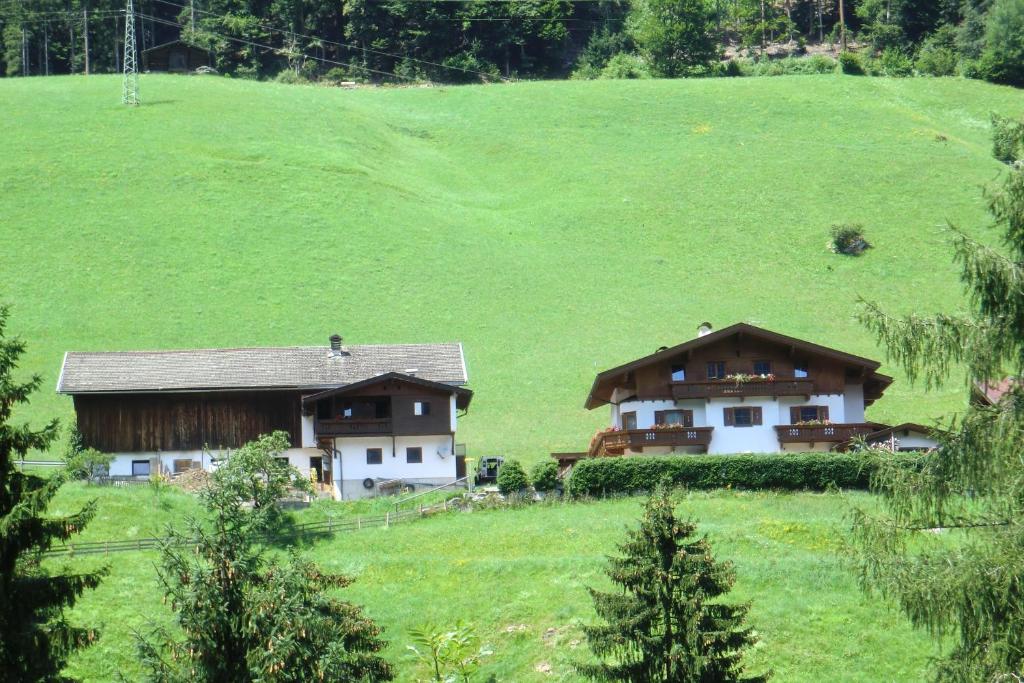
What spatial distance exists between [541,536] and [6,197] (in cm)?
6659

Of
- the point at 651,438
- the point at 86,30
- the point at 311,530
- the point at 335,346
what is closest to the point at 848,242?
the point at 335,346

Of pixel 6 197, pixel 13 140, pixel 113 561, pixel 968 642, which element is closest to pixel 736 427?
pixel 113 561

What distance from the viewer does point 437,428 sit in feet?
175

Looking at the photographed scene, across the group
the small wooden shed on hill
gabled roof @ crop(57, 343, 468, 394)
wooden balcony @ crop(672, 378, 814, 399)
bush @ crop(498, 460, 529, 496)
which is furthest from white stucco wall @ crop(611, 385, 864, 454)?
the small wooden shed on hill

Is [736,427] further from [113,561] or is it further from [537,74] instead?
[537,74]

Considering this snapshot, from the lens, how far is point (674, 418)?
5056cm

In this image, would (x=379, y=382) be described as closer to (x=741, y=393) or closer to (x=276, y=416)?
(x=276, y=416)

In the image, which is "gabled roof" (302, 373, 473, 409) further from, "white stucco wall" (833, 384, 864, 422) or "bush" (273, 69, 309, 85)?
"bush" (273, 69, 309, 85)

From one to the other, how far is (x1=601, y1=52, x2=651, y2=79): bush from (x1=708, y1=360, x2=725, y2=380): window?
103732 millimetres

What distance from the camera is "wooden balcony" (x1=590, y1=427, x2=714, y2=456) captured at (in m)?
A: 48.5

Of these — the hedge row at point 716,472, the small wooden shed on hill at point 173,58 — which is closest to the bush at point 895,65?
the small wooden shed on hill at point 173,58

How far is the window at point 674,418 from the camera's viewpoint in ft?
165

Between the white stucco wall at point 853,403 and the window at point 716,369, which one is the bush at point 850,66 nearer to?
the white stucco wall at point 853,403

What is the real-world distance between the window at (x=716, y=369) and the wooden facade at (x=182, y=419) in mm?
16854
